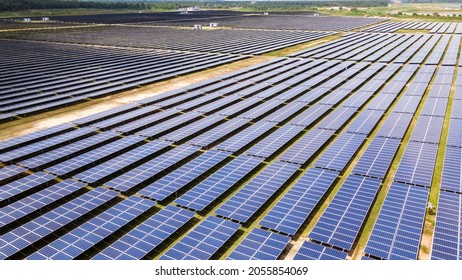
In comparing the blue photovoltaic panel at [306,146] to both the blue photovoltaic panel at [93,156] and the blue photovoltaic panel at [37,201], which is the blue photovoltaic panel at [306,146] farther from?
the blue photovoltaic panel at [37,201]

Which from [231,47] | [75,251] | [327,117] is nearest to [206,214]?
[75,251]

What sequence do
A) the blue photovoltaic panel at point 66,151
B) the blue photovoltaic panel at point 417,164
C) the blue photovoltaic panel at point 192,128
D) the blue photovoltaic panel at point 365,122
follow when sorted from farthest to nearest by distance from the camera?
the blue photovoltaic panel at point 365,122 → the blue photovoltaic panel at point 192,128 → the blue photovoltaic panel at point 66,151 → the blue photovoltaic panel at point 417,164

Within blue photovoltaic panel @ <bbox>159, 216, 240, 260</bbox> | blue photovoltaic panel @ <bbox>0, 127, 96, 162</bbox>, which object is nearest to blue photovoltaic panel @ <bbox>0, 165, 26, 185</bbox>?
blue photovoltaic panel @ <bbox>0, 127, 96, 162</bbox>

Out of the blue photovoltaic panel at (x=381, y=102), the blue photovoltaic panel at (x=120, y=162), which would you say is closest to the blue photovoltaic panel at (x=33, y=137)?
the blue photovoltaic panel at (x=120, y=162)

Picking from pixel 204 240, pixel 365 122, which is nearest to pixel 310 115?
pixel 365 122

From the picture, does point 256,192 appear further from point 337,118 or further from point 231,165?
point 337,118

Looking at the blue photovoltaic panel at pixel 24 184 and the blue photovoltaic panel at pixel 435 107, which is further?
the blue photovoltaic panel at pixel 435 107
